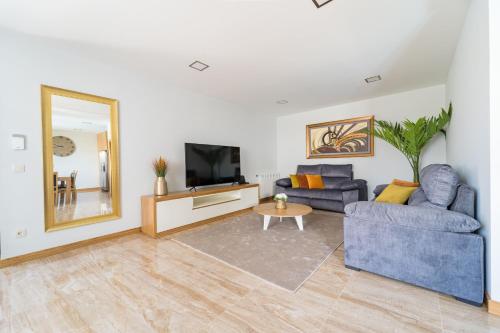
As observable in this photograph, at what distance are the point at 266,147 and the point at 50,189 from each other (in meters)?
4.29

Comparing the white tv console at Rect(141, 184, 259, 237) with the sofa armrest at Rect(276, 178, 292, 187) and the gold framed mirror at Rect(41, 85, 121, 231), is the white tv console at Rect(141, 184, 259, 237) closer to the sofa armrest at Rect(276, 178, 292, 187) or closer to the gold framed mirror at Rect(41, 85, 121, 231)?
the gold framed mirror at Rect(41, 85, 121, 231)

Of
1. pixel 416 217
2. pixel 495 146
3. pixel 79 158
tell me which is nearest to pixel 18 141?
pixel 79 158

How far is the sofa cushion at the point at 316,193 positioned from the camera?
3877mm

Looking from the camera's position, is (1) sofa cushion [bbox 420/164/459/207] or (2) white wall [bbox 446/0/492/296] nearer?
(2) white wall [bbox 446/0/492/296]

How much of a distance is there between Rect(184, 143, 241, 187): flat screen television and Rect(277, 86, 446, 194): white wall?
2.08m

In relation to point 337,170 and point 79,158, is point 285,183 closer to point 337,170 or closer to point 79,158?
point 337,170

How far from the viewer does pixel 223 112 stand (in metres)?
4.38

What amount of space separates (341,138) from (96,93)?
15.1 ft

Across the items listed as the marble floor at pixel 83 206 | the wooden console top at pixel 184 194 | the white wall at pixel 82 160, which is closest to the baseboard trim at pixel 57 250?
the marble floor at pixel 83 206

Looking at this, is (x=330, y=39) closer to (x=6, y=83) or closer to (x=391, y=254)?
(x=391, y=254)

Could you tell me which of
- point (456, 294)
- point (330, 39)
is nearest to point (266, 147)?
point (330, 39)

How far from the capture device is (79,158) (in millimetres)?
2707

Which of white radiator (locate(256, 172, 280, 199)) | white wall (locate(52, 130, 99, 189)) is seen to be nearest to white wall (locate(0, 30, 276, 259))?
white wall (locate(52, 130, 99, 189))

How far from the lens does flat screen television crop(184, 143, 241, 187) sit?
347 centimetres
